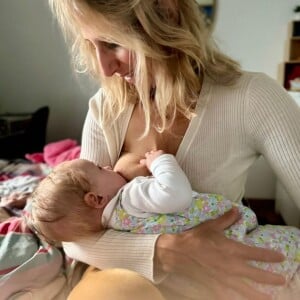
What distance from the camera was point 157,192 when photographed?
85cm

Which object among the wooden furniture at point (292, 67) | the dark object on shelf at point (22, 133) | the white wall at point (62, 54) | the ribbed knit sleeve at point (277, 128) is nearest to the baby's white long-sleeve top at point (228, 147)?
the ribbed knit sleeve at point (277, 128)

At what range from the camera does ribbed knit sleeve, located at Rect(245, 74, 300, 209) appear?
859 mm

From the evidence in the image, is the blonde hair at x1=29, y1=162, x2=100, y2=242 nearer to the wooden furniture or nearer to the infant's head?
the infant's head

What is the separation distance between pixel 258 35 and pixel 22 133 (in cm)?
151

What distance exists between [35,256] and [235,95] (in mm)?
600

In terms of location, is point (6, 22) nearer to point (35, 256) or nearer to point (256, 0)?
point (256, 0)

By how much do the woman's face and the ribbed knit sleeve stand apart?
29 centimetres

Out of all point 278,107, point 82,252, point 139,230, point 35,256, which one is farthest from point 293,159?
point 35,256

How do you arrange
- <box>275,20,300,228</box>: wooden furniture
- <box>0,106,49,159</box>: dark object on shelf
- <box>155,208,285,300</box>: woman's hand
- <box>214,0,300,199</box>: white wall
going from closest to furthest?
1. <box>155,208,285,300</box>: woman's hand
2. <box>275,20,300,228</box>: wooden furniture
3. <box>214,0,300,199</box>: white wall
4. <box>0,106,49,159</box>: dark object on shelf

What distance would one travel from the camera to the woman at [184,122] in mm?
830

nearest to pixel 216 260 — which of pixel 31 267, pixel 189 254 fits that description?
pixel 189 254

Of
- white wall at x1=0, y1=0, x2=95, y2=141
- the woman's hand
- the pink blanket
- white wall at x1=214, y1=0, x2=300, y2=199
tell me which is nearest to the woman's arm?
the woman's hand

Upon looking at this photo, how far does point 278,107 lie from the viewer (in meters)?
0.87

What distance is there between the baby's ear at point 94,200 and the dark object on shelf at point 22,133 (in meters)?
1.60
